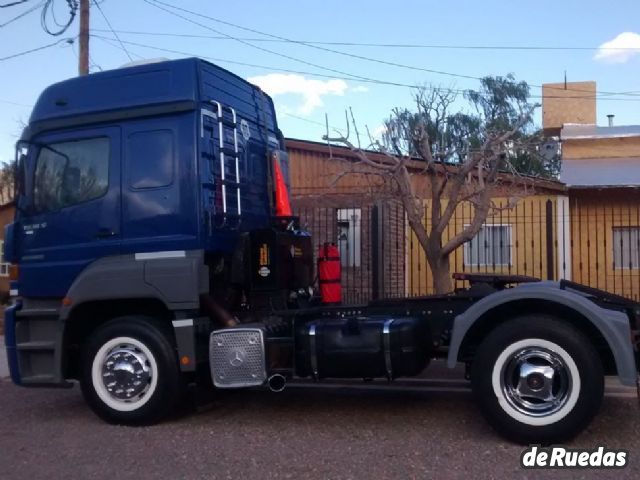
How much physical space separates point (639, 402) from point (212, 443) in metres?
4.10

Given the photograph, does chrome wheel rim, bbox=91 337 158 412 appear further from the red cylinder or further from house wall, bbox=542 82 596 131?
house wall, bbox=542 82 596 131

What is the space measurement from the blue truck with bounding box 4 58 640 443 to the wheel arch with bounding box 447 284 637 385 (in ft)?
0.06

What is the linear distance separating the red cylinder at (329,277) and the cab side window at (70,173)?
245 cm

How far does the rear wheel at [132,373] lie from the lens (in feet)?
25.2

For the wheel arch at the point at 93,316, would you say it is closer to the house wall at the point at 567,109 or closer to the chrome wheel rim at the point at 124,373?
the chrome wheel rim at the point at 124,373

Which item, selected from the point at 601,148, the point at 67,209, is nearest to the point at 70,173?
the point at 67,209

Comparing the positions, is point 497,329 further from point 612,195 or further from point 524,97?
point 524,97

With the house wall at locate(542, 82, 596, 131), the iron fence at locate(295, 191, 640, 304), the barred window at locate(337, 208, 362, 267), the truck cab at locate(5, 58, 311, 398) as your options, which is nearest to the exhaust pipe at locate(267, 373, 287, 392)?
the truck cab at locate(5, 58, 311, 398)

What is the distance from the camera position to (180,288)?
7652mm

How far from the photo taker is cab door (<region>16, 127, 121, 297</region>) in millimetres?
8031

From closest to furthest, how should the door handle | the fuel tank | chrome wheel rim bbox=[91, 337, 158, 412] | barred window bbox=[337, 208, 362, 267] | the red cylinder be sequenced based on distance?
1. the fuel tank
2. chrome wheel rim bbox=[91, 337, 158, 412]
3. the door handle
4. the red cylinder
5. barred window bbox=[337, 208, 362, 267]

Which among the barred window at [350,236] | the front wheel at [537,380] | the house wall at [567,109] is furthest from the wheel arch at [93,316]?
the house wall at [567,109]

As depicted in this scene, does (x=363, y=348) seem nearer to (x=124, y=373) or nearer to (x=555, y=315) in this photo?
(x=555, y=315)

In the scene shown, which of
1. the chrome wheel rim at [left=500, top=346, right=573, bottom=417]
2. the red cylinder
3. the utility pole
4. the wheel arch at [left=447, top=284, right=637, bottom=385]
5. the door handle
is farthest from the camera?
the utility pole
